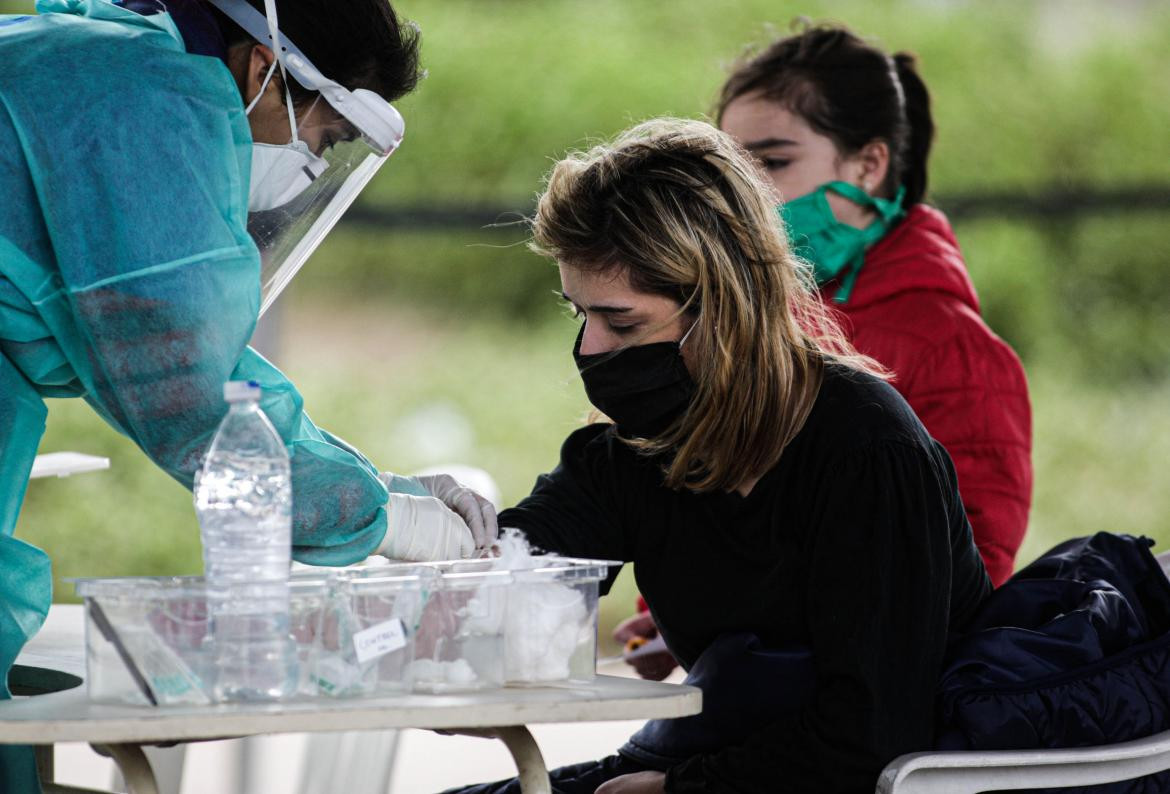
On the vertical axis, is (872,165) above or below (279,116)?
above

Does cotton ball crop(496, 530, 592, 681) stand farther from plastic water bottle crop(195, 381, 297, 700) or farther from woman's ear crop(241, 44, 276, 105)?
woman's ear crop(241, 44, 276, 105)

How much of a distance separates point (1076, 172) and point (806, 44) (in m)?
3.30

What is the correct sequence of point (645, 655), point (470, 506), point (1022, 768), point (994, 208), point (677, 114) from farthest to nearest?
point (677, 114)
point (994, 208)
point (645, 655)
point (470, 506)
point (1022, 768)

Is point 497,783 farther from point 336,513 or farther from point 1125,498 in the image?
point 1125,498

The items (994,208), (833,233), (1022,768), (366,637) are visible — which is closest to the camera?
(366,637)

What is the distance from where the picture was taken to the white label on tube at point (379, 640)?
4.28 feet

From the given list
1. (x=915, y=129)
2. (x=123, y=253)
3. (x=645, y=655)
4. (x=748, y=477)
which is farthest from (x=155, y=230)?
(x=915, y=129)

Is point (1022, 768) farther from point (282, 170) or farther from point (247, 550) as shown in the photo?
point (282, 170)

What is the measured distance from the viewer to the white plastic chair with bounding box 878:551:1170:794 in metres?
1.47

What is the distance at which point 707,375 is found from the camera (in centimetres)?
168

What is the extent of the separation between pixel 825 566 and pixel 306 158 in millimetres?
750

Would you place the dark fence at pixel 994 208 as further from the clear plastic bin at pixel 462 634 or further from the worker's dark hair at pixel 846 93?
the clear plastic bin at pixel 462 634

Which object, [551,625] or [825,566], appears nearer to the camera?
[551,625]

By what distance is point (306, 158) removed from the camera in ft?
5.40
